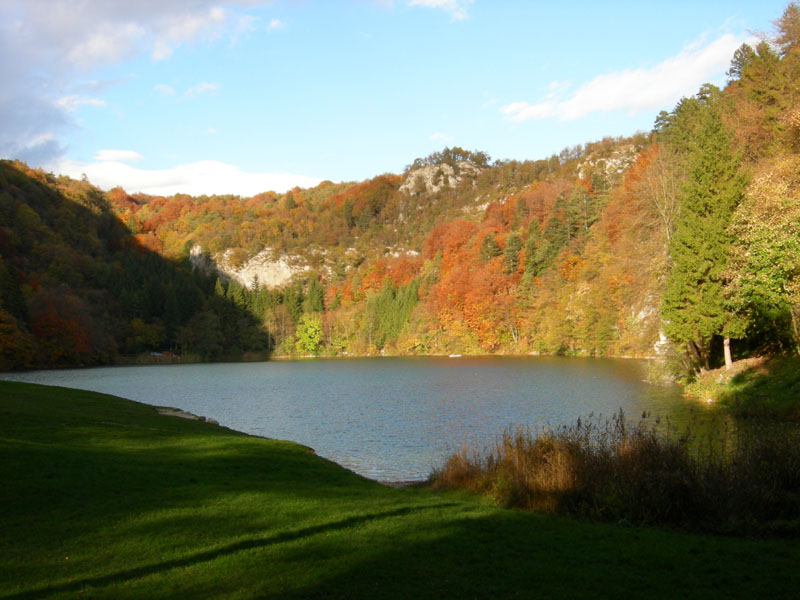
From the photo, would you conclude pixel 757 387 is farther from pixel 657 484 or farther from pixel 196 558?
pixel 196 558

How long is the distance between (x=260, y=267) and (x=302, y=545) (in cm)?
15729

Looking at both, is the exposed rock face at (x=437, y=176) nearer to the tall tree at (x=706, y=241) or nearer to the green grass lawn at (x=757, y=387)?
the tall tree at (x=706, y=241)

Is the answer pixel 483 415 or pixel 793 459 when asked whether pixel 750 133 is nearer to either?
pixel 483 415

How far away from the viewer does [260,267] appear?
523 feet

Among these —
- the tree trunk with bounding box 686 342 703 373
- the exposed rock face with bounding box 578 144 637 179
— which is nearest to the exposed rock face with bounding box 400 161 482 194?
the exposed rock face with bounding box 578 144 637 179

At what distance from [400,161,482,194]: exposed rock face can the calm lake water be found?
144m

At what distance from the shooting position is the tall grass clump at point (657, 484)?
27.1 feet

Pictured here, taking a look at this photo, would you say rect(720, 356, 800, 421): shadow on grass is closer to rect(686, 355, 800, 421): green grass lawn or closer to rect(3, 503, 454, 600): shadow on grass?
rect(686, 355, 800, 421): green grass lawn

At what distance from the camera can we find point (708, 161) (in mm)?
27594

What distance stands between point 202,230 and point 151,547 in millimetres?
172889

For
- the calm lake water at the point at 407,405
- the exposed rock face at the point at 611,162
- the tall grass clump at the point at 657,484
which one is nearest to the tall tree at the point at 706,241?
the calm lake water at the point at 407,405

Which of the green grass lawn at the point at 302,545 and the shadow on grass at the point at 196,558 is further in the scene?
the green grass lawn at the point at 302,545

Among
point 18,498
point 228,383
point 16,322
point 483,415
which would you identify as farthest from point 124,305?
point 18,498

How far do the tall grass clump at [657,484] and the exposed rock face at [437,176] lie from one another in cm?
17919
